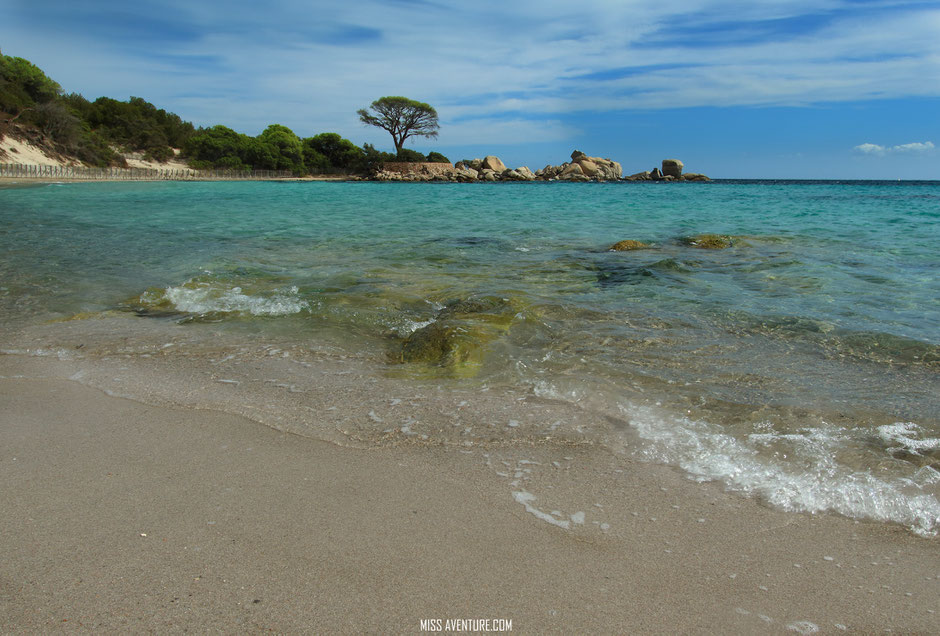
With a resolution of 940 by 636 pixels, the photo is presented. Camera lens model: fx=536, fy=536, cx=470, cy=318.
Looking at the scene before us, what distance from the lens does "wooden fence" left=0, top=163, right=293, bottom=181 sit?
40.9 m

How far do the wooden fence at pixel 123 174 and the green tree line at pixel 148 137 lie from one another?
207 centimetres

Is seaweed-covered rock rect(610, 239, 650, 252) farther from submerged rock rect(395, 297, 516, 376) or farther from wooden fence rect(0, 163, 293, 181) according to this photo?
wooden fence rect(0, 163, 293, 181)

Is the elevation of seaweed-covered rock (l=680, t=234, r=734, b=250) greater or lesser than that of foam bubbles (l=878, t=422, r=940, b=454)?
greater

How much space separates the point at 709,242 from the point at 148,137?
257ft

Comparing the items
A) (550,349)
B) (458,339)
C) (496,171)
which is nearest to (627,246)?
(550,349)

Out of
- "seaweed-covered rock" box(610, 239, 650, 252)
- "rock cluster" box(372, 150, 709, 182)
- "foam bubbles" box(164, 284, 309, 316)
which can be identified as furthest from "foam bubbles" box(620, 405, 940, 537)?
"rock cluster" box(372, 150, 709, 182)

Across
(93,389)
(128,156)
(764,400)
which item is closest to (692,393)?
(764,400)

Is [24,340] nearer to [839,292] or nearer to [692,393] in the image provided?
[692,393]

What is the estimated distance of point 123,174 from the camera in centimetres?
5434

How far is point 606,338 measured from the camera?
4.82 meters

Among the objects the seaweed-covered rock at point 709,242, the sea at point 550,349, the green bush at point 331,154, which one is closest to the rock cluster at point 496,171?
the green bush at point 331,154

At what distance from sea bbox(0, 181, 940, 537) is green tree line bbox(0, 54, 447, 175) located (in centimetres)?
5645

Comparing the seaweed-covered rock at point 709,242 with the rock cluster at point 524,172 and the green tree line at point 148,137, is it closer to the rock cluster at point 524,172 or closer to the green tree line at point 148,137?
the green tree line at point 148,137

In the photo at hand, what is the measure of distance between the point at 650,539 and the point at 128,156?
266ft
